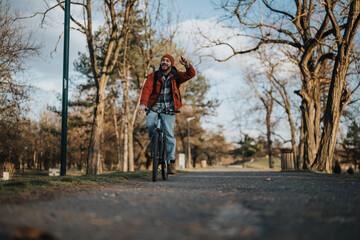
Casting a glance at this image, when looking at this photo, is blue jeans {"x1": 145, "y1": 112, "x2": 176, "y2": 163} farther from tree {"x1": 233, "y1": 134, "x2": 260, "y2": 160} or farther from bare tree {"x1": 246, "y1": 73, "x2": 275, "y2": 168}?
tree {"x1": 233, "y1": 134, "x2": 260, "y2": 160}

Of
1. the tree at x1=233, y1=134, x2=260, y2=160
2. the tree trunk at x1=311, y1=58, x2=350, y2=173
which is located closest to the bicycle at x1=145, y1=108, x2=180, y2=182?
the tree trunk at x1=311, y1=58, x2=350, y2=173

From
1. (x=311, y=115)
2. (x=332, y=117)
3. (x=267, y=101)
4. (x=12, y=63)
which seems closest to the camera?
(x=332, y=117)

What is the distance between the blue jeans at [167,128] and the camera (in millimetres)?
6015

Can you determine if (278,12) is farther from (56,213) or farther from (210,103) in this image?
(210,103)

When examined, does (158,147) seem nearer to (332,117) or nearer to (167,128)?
(167,128)

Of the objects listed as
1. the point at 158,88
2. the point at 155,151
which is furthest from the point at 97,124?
the point at 155,151

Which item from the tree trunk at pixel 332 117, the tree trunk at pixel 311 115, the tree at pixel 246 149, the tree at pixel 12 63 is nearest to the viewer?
the tree trunk at pixel 332 117

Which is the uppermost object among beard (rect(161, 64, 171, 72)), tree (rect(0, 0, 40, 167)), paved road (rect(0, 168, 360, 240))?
tree (rect(0, 0, 40, 167))

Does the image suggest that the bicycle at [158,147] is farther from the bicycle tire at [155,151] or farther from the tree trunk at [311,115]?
the tree trunk at [311,115]

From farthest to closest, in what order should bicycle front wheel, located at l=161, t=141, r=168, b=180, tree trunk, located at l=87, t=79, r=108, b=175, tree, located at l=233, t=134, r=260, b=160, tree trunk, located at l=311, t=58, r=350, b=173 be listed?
tree, located at l=233, t=134, r=260, b=160 → tree trunk, located at l=87, t=79, r=108, b=175 → tree trunk, located at l=311, t=58, r=350, b=173 → bicycle front wheel, located at l=161, t=141, r=168, b=180

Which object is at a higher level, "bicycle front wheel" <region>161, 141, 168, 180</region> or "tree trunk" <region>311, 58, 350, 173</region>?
"tree trunk" <region>311, 58, 350, 173</region>

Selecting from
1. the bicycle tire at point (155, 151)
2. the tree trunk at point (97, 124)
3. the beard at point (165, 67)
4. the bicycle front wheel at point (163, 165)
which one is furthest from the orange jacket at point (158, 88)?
the tree trunk at point (97, 124)

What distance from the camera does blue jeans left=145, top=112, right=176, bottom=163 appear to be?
601 centimetres

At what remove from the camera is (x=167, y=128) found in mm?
6152
